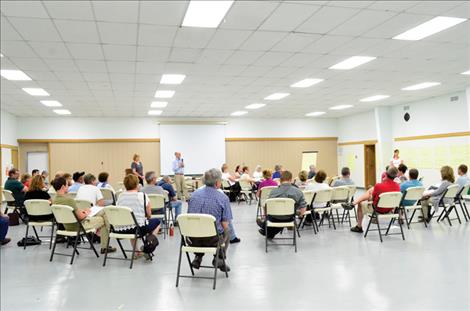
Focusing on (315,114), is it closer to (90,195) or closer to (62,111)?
(62,111)

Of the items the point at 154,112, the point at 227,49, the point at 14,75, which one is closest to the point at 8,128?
the point at 154,112

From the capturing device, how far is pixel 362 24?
512 centimetres

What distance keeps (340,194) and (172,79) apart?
432 centimetres

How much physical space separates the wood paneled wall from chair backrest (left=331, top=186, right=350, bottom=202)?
8.93 metres

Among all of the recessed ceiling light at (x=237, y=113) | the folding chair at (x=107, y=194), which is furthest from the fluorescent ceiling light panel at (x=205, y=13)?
the recessed ceiling light at (x=237, y=113)

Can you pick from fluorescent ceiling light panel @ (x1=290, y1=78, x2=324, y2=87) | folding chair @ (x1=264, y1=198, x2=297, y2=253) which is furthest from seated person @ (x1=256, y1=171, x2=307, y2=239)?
fluorescent ceiling light panel @ (x1=290, y1=78, x2=324, y2=87)

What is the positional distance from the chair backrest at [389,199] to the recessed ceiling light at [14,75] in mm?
6909

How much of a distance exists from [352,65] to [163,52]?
12.2ft

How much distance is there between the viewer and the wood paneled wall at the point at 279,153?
1589 cm

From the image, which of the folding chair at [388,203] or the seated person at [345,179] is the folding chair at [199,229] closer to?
the folding chair at [388,203]

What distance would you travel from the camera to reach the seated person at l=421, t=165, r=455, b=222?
7031mm

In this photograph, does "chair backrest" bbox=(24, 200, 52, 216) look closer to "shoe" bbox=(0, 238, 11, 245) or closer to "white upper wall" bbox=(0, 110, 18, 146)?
"shoe" bbox=(0, 238, 11, 245)

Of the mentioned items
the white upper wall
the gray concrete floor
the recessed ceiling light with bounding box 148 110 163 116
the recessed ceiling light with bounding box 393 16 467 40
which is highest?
the recessed ceiling light with bounding box 393 16 467 40

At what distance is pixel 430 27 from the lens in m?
5.34
